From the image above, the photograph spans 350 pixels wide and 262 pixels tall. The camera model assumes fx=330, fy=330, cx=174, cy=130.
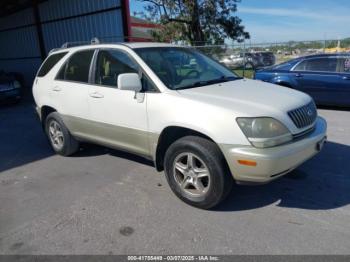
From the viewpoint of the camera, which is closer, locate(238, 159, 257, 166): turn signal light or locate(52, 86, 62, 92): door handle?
locate(238, 159, 257, 166): turn signal light

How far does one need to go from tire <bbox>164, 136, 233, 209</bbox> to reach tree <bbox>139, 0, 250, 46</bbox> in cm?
2320

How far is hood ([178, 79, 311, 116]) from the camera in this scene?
330 cm

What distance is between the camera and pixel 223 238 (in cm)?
311

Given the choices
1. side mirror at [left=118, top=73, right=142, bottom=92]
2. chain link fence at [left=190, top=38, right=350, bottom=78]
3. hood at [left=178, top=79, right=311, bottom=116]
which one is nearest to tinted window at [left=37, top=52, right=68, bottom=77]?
side mirror at [left=118, top=73, right=142, bottom=92]

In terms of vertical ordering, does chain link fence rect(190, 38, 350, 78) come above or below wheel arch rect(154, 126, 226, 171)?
above

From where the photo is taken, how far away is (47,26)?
16656 millimetres

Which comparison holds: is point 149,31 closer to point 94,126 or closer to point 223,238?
point 94,126

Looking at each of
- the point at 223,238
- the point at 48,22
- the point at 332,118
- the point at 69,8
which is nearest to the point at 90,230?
the point at 223,238

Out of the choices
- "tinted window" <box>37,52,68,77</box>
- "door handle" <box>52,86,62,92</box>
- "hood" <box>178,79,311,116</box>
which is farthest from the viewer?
"tinted window" <box>37,52,68,77</box>

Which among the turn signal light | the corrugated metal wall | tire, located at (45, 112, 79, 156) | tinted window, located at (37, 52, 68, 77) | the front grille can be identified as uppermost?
the corrugated metal wall

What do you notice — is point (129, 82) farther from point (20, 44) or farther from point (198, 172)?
point (20, 44)

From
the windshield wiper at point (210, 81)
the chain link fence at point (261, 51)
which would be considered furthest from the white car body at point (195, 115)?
the chain link fence at point (261, 51)

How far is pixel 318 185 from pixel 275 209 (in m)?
0.84

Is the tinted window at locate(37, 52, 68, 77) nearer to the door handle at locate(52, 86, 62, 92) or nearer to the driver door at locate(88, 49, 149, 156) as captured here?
the door handle at locate(52, 86, 62, 92)
